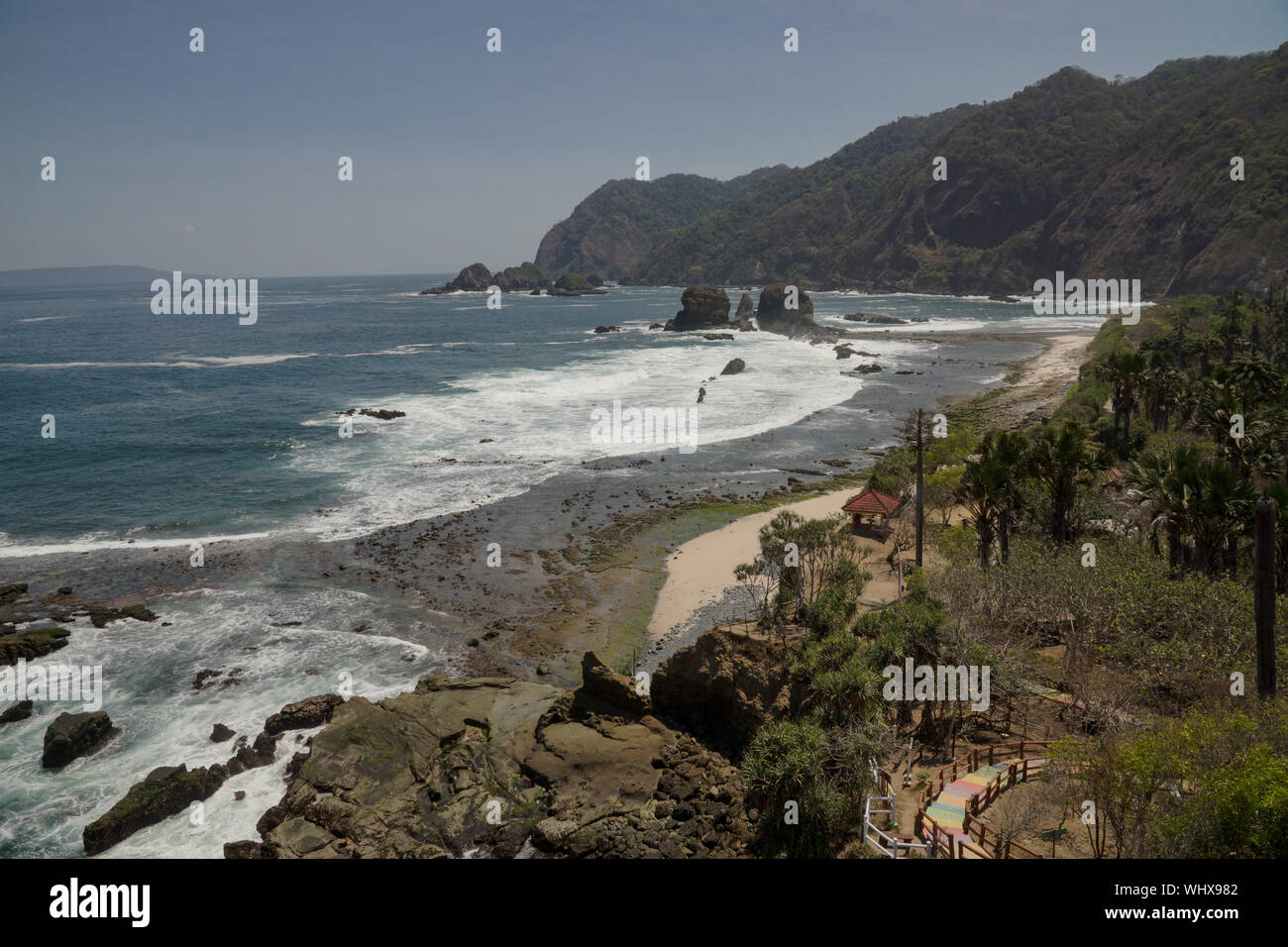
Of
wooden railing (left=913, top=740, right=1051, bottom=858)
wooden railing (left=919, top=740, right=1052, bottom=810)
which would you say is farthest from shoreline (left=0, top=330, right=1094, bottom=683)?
wooden railing (left=913, top=740, right=1051, bottom=858)

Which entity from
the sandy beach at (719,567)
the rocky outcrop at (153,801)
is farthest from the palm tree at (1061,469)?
the rocky outcrop at (153,801)

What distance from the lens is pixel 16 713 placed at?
25.7 m

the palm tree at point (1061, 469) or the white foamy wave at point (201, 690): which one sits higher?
the palm tree at point (1061, 469)

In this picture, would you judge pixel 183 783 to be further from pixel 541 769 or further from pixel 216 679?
pixel 541 769

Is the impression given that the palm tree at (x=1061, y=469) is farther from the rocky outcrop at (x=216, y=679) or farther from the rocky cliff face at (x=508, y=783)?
the rocky outcrop at (x=216, y=679)

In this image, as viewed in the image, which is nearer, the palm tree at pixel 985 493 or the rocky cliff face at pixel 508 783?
the rocky cliff face at pixel 508 783

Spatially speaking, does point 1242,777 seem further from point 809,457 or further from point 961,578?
point 809,457

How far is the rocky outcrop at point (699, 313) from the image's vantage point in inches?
5674

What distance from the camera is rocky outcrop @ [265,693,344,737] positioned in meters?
25.1

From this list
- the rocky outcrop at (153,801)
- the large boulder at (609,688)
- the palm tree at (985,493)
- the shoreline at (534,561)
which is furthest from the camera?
the shoreline at (534,561)

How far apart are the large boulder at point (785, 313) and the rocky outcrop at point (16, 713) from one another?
123568 mm

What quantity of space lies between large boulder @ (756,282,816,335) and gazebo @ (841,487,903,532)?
97993mm

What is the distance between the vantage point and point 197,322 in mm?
162625

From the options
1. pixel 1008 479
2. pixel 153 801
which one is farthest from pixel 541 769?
pixel 1008 479
